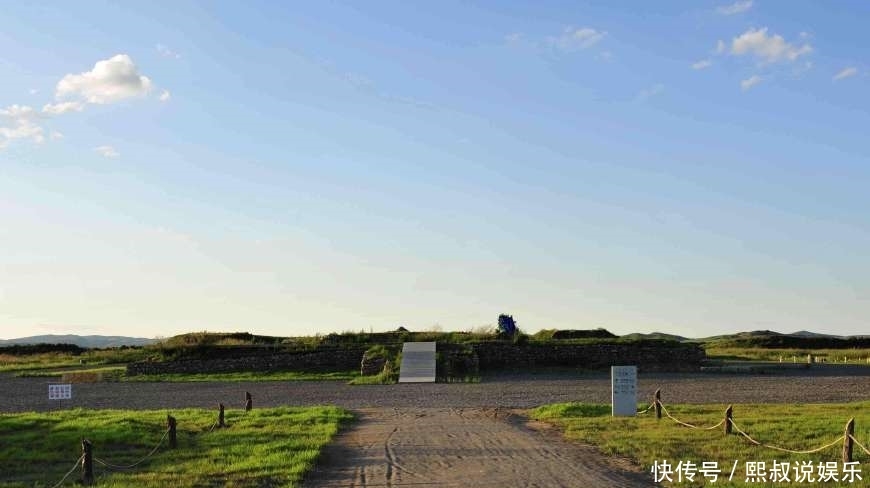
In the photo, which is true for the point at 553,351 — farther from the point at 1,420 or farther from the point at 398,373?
the point at 1,420

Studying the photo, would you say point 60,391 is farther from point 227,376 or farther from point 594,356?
point 594,356

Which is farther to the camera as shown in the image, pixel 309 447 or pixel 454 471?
pixel 309 447

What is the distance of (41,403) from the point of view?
24.9 meters

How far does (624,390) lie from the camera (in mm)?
18234

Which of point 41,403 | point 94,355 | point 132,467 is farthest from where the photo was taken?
point 94,355

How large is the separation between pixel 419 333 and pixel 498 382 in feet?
42.7

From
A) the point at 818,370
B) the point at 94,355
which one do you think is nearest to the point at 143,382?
the point at 94,355

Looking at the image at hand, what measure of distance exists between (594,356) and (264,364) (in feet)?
→ 49.0

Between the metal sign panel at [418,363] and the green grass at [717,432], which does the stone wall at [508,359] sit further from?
the green grass at [717,432]

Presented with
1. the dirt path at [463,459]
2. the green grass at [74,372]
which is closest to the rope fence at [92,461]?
the dirt path at [463,459]

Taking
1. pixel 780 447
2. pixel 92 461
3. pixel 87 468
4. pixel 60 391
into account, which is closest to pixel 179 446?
pixel 92 461

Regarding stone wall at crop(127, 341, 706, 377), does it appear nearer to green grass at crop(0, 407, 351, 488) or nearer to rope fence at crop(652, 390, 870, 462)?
green grass at crop(0, 407, 351, 488)

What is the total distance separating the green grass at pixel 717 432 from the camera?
39.7 ft

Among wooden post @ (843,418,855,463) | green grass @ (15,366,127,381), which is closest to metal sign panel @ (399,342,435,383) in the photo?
green grass @ (15,366,127,381)
